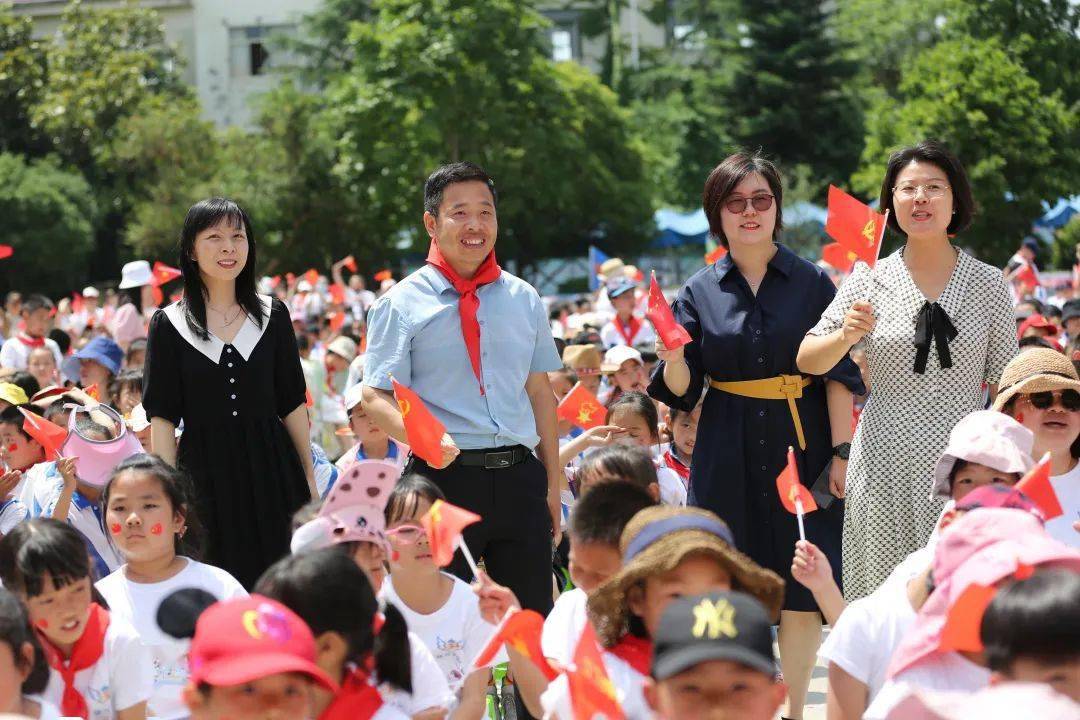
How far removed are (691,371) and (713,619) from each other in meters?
2.61

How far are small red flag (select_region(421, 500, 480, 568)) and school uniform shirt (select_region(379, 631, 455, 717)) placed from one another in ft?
0.90

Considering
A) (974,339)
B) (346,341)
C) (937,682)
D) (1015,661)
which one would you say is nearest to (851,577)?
(974,339)

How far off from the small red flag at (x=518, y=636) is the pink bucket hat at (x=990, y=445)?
130 cm

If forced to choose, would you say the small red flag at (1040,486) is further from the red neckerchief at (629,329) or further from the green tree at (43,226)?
the green tree at (43,226)

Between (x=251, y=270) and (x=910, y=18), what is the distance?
139ft

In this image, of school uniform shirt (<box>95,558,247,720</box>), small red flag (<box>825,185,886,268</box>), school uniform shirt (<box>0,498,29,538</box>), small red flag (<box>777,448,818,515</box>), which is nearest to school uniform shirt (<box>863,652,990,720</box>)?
small red flag (<box>777,448,818,515</box>)

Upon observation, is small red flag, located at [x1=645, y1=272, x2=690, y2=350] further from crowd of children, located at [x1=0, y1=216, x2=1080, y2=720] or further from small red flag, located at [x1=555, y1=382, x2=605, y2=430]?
small red flag, located at [x1=555, y1=382, x2=605, y2=430]

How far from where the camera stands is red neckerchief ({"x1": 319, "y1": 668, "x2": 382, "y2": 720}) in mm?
3605

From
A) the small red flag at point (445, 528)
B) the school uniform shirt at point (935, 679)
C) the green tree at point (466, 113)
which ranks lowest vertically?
the school uniform shirt at point (935, 679)

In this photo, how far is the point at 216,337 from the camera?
5.58 meters

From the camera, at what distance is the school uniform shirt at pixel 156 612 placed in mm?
4516

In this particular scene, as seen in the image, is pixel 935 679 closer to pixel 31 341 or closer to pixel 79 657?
Result: pixel 79 657

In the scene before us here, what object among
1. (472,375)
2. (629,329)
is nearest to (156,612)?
(472,375)

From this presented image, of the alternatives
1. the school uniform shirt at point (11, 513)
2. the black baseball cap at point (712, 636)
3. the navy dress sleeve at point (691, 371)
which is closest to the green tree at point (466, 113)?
the school uniform shirt at point (11, 513)
